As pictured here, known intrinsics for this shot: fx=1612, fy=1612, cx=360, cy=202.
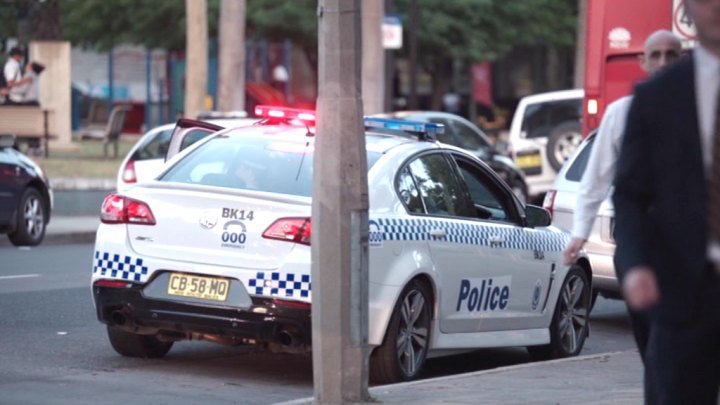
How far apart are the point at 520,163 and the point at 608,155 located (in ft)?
64.1

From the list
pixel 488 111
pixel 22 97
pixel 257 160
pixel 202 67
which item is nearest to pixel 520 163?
pixel 202 67

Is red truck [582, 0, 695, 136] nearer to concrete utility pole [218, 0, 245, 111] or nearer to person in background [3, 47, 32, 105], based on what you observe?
concrete utility pole [218, 0, 245, 111]

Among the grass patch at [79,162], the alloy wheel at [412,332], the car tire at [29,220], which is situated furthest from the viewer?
the grass patch at [79,162]

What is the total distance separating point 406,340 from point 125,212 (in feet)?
6.03

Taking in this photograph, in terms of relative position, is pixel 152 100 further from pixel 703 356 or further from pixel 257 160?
pixel 703 356

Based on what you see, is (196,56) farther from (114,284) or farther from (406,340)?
(406,340)

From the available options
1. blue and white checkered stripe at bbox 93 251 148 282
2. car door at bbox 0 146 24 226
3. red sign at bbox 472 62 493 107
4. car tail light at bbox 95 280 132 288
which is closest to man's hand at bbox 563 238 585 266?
blue and white checkered stripe at bbox 93 251 148 282

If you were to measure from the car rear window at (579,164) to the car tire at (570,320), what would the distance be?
5.35ft

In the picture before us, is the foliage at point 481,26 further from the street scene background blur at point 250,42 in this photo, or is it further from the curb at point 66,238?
the curb at point 66,238

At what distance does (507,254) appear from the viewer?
10508mm

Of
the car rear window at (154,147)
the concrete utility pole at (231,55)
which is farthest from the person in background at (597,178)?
the concrete utility pole at (231,55)

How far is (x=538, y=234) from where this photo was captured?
11.0m

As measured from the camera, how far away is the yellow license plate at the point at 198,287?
920 centimetres

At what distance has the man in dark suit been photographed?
4637 mm
